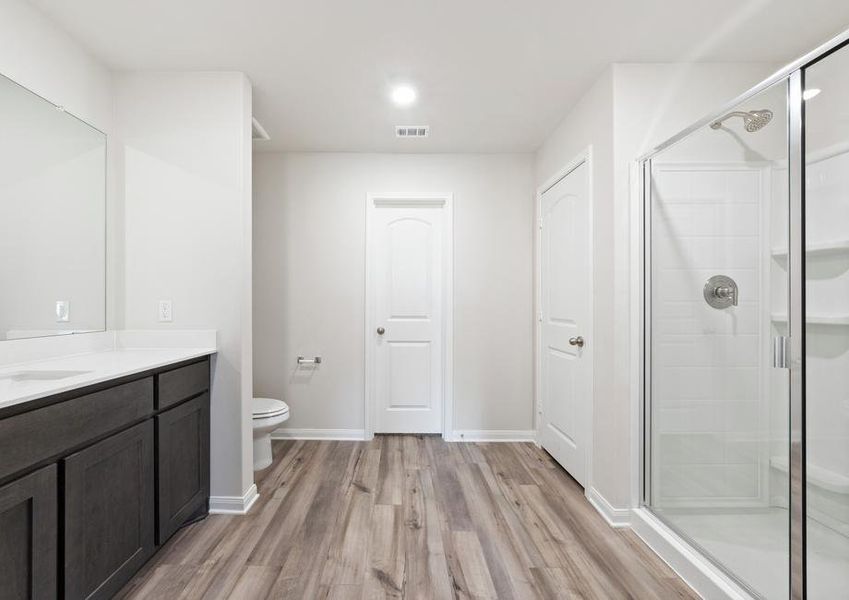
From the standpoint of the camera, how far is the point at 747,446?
71.1 inches

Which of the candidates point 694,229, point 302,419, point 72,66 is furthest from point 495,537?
point 72,66

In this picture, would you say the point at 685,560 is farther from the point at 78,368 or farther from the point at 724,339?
the point at 78,368

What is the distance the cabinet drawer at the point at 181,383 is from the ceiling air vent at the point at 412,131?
2.01m

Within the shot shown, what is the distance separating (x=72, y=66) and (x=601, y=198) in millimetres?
2763

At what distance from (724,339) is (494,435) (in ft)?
6.80

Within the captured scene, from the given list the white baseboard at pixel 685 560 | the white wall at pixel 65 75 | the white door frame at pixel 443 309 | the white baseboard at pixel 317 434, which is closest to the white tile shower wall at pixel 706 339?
the white baseboard at pixel 685 560

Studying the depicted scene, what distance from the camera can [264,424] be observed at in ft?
9.08

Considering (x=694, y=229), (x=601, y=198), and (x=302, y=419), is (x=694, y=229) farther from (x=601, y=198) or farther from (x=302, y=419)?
(x=302, y=419)

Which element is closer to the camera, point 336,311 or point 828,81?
point 828,81

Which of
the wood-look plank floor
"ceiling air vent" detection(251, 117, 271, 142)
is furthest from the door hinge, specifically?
"ceiling air vent" detection(251, 117, 271, 142)

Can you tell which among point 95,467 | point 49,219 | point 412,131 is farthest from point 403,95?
point 95,467

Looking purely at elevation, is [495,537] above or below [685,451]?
below

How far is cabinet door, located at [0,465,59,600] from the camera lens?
1146mm

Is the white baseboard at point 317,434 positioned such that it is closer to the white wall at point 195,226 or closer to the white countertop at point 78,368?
the white wall at point 195,226
